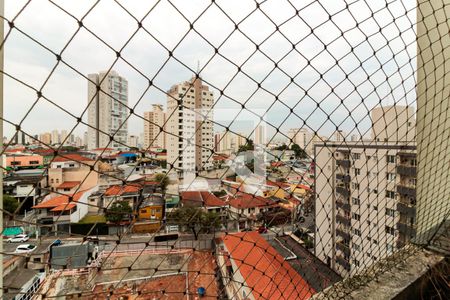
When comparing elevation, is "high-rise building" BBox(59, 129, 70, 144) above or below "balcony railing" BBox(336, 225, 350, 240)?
above

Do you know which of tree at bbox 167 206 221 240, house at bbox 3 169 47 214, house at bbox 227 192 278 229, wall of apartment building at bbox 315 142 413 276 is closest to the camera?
house at bbox 3 169 47 214

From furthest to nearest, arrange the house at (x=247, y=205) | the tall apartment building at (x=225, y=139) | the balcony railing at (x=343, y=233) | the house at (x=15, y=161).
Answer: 1. the balcony railing at (x=343, y=233)
2. the house at (x=247, y=205)
3. the tall apartment building at (x=225, y=139)
4. the house at (x=15, y=161)

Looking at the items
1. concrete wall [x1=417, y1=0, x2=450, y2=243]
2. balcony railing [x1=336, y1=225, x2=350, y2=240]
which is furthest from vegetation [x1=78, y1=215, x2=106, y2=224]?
balcony railing [x1=336, y1=225, x2=350, y2=240]

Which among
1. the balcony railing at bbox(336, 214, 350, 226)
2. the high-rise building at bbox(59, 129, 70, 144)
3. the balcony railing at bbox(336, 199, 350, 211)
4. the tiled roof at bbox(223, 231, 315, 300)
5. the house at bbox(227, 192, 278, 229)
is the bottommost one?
the balcony railing at bbox(336, 214, 350, 226)

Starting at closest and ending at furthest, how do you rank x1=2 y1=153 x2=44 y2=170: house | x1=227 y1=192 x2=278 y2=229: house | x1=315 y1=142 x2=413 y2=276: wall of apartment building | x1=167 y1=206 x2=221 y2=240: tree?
1. x1=2 y1=153 x2=44 y2=170: house
2. x1=167 y1=206 x2=221 y2=240: tree
3. x1=227 y1=192 x2=278 y2=229: house
4. x1=315 y1=142 x2=413 y2=276: wall of apartment building

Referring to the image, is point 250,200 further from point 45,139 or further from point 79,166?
point 79,166

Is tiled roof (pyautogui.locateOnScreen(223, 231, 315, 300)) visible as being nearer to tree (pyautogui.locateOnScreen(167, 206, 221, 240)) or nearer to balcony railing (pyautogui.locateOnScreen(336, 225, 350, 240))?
tree (pyautogui.locateOnScreen(167, 206, 221, 240))

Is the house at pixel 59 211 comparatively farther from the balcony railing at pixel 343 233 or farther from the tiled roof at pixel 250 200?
the balcony railing at pixel 343 233

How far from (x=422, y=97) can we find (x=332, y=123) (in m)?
0.45

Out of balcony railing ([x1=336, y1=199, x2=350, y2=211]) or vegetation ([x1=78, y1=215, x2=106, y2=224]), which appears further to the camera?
balcony railing ([x1=336, y1=199, x2=350, y2=211])

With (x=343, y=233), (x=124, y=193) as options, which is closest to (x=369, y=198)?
(x=343, y=233)

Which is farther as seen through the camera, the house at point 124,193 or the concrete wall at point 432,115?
the concrete wall at point 432,115

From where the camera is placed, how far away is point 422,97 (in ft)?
3.21

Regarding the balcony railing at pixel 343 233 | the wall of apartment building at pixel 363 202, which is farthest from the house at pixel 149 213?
the balcony railing at pixel 343 233
